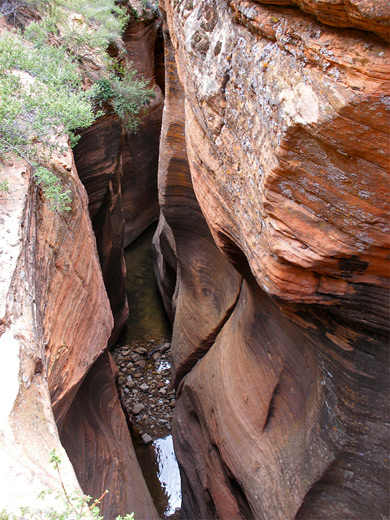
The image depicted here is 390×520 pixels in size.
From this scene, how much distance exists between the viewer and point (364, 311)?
2.80 meters

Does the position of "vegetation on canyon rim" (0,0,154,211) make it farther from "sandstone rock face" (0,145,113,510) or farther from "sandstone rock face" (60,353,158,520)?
"sandstone rock face" (60,353,158,520)

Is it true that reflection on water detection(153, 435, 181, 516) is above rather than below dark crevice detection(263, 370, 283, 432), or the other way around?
below

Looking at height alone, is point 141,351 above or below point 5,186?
below

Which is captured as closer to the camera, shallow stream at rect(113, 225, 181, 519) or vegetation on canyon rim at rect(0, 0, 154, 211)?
vegetation on canyon rim at rect(0, 0, 154, 211)

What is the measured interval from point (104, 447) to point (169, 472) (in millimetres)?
2455

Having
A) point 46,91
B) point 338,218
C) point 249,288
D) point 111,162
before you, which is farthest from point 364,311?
point 111,162

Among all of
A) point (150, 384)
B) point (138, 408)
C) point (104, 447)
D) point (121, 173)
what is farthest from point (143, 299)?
point (104, 447)

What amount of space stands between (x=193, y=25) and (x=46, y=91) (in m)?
1.95

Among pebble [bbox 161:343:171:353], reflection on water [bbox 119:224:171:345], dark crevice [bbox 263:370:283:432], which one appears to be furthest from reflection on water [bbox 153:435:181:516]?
dark crevice [bbox 263:370:283:432]

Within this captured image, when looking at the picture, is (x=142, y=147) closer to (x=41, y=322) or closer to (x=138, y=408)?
(x=138, y=408)

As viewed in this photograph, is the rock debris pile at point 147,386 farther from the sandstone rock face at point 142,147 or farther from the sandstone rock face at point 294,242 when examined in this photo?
the sandstone rock face at point 142,147

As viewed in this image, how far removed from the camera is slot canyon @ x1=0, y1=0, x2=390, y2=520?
2.05 metres

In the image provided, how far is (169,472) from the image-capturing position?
6676mm

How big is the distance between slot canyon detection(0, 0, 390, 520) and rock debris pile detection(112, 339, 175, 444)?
0.83 metres
